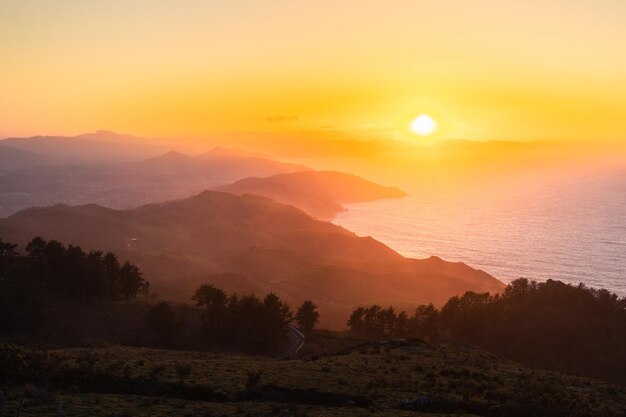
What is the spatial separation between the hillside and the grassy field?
0.24ft

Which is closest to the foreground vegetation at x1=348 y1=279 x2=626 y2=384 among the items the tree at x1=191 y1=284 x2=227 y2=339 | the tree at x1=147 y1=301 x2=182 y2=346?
the tree at x1=191 y1=284 x2=227 y2=339

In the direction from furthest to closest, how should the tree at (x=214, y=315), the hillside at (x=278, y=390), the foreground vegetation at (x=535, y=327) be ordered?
the foreground vegetation at (x=535, y=327), the tree at (x=214, y=315), the hillside at (x=278, y=390)

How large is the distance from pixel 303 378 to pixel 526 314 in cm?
7849

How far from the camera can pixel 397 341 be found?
59875mm

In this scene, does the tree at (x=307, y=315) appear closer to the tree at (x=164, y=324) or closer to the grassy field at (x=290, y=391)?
the tree at (x=164, y=324)

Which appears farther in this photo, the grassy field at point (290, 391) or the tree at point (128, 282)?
the tree at point (128, 282)

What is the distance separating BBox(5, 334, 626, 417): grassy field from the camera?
89.1 ft

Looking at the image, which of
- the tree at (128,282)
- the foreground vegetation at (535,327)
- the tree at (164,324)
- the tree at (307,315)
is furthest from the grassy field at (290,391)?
the tree at (128,282)

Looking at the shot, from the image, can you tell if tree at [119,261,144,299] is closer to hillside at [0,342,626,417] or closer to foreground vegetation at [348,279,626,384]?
foreground vegetation at [348,279,626,384]

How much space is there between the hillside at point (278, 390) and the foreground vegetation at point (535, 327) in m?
49.3

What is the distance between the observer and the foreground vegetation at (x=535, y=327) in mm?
86025

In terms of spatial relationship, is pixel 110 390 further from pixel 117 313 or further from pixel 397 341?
pixel 117 313

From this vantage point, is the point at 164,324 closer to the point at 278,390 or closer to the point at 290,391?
the point at 278,390

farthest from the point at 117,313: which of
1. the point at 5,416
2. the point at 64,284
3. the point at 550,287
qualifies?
the point at 550,287
